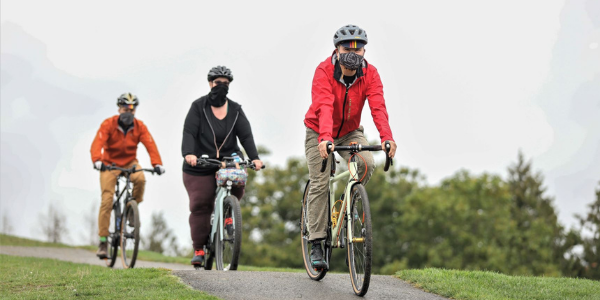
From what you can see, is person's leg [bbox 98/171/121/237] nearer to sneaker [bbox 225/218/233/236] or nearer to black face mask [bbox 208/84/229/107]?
black face mask [bbox 208/84/229/107]

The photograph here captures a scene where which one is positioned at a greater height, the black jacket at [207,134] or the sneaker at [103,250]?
the black jacket at [207,134]

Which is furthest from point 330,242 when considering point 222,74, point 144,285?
point 222,74

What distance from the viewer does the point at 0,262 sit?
1147cm

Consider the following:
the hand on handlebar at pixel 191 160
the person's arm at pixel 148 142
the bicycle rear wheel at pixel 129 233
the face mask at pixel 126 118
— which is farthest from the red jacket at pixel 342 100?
the face mask at pixel 126 118

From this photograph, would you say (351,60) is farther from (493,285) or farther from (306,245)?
(493,285)

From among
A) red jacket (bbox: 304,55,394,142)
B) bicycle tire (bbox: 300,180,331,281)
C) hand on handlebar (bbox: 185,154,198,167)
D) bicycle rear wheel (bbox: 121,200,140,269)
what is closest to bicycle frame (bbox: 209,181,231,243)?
hand on handlebar (bbox: 185,154,198,167)

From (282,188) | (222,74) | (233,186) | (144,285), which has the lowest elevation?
(144,285)

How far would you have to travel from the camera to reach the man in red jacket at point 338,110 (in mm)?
7309

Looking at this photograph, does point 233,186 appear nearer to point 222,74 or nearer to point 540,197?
point 222,74

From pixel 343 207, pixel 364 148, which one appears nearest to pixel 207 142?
pixel 343 207

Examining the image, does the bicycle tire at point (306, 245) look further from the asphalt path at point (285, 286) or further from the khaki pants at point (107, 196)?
the khaki pants at point (107, 196)

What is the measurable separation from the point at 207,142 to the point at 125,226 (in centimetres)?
253

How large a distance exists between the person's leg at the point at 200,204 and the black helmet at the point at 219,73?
1263 millimetres

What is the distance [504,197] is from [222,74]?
52446 mm
